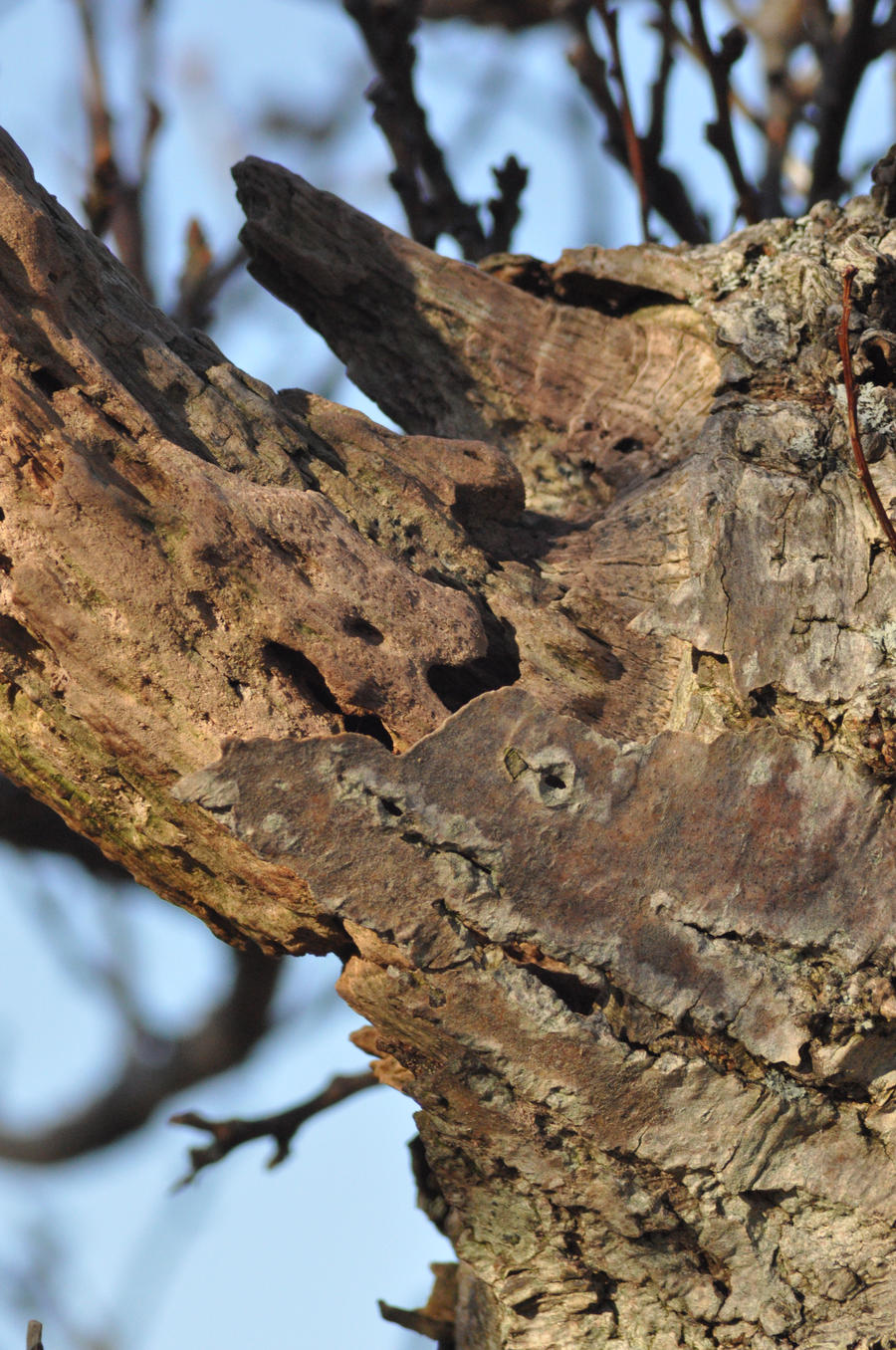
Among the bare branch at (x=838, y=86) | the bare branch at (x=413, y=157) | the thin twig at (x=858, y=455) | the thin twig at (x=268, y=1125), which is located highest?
the bare branch at (x=838, y=86)

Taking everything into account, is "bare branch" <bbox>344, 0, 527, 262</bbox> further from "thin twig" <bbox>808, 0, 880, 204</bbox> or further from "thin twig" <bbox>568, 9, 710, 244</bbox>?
"thin twig" <bbox>808, 0, 880, 204</bbox>

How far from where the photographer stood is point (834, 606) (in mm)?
1448

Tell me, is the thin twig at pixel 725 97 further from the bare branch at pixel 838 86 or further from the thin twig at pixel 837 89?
the thin twig at pixel 837 89

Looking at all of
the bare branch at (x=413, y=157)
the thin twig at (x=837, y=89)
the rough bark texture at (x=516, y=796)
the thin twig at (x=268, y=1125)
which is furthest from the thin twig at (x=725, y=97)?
the thin twig at (x=268, y=1125)

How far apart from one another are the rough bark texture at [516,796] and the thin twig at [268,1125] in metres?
1.12

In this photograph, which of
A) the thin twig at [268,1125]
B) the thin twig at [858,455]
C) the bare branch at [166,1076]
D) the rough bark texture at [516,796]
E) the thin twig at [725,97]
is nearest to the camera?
the rough bark texture at [516,796]

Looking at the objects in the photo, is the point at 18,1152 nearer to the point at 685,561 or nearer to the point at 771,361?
the point at 685,561

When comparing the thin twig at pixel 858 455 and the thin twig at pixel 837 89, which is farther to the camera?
the thin twig at pixel 837 89

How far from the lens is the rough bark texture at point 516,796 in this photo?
1241 millimetres

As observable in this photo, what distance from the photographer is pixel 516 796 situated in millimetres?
1244

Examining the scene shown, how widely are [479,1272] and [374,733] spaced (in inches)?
28.8

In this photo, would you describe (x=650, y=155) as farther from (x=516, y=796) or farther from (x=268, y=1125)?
(x=268, y=1125)

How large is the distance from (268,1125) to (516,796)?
167 cm

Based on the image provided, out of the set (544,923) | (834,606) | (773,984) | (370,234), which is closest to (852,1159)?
(773,984)
